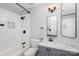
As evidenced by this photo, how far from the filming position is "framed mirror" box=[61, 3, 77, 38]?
1.43 meters

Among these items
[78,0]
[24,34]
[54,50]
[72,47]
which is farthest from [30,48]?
[78,0]

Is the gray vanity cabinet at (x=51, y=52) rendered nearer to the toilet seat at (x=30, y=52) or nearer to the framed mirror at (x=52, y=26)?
the toilet seat at (x=30, y=52)

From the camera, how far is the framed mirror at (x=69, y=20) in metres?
1.43

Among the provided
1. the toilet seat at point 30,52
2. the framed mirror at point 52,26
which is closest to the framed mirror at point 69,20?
the framed mirror at point 52,26

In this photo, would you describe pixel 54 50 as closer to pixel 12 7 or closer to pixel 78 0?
pixel 78 0

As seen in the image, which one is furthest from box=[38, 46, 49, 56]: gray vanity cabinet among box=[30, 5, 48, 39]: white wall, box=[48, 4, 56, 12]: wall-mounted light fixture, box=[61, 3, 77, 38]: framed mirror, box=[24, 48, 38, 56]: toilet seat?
box=[48, 4, 56, 12]: wall-mounted light fixture

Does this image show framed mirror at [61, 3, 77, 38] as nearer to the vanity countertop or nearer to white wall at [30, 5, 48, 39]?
the vanity countertop

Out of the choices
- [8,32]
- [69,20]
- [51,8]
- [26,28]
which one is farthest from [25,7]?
[69,20]

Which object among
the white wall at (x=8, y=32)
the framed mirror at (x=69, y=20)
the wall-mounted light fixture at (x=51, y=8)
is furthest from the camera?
the white wall at (x=8, y=32)

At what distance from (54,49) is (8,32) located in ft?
4.12

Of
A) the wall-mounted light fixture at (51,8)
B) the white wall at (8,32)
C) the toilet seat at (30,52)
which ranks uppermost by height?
the wall-mounted light fixture at (51,8)

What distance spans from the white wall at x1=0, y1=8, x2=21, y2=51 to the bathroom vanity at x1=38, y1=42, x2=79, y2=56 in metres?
0.69

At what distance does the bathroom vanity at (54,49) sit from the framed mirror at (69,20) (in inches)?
11.2

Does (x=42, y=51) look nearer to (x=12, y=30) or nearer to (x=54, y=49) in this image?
(x=54, y=49)
